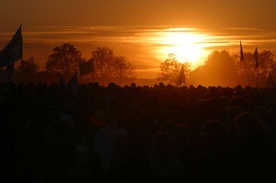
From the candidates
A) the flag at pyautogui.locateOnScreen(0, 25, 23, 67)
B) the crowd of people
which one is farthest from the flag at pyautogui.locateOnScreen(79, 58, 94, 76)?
the crowd of people

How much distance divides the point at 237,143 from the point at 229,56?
16437cm

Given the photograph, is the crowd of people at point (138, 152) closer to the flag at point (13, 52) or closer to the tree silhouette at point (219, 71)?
the flag at point (13, 52)

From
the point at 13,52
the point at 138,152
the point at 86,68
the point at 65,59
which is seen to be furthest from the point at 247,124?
the point at 65,59

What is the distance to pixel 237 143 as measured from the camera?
9.33 m

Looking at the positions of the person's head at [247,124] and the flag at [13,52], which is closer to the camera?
the person's head at [247,124]

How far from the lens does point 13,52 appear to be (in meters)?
28.6

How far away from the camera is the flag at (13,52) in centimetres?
2812

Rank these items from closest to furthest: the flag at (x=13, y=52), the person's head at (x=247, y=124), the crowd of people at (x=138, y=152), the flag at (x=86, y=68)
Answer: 1. the crowd of people at (x=138, y=152)
2. the person's head at (x=247, y=124)
3. the flag at (x=13, y=52)
4. the flag at (x=86, y=68)

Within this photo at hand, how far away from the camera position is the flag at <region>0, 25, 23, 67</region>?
1107 inches

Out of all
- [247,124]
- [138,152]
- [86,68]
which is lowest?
[138,152]

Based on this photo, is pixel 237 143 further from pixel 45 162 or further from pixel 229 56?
pixel 229 56

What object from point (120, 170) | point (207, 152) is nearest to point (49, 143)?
point (120, 170)

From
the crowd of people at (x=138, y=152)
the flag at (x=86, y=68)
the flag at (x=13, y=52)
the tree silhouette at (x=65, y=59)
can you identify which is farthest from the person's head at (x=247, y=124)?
the tree silhouette at (x=65, y=59)

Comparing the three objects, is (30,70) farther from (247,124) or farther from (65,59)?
(247,124)
